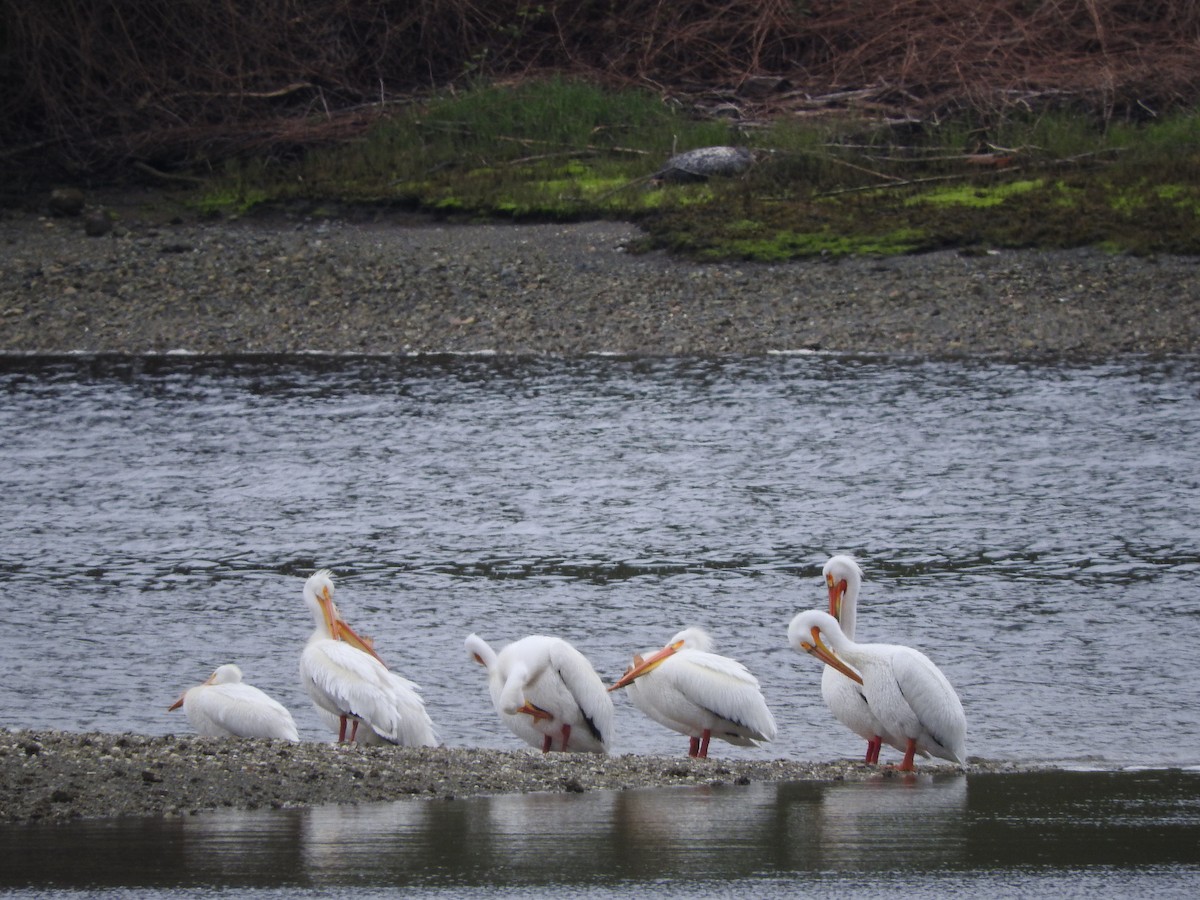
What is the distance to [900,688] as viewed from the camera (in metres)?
7.62

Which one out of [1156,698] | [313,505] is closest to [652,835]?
[1156,698]

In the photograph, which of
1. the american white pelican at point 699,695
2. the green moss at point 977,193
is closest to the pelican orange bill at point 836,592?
the american white pelican at point 699,695

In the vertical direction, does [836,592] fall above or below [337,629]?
above

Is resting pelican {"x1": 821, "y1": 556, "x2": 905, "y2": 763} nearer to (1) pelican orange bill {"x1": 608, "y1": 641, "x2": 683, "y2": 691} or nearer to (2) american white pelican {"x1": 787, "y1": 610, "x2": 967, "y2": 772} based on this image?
(2) american white pelican {"x1": 787, "y1": 610, "x2": 967, "y2": 772}

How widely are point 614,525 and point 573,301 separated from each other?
6.03 metres

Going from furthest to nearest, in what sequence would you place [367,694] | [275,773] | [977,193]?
[977,193] < [367,694] < [275,773]

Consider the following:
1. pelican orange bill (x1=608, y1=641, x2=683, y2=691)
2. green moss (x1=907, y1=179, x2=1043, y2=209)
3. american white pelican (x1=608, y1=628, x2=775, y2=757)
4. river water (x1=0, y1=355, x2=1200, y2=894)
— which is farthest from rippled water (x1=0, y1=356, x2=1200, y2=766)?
green moss (x1=907, y1=179, x2=1043, y2=209)

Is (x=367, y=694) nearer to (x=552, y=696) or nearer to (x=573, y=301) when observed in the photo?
(x=552, y=696)

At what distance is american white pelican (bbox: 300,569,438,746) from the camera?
25.8 feet

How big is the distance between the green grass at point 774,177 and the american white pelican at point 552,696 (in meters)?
11.6

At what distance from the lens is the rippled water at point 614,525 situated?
9359mm

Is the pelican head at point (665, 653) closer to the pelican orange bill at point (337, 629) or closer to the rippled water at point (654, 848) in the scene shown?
the pelican orange bill at point (337, 629)

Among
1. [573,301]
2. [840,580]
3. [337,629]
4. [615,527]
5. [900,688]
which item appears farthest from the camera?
[573,301]

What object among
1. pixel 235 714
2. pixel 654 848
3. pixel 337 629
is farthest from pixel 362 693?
pixel 654 848
